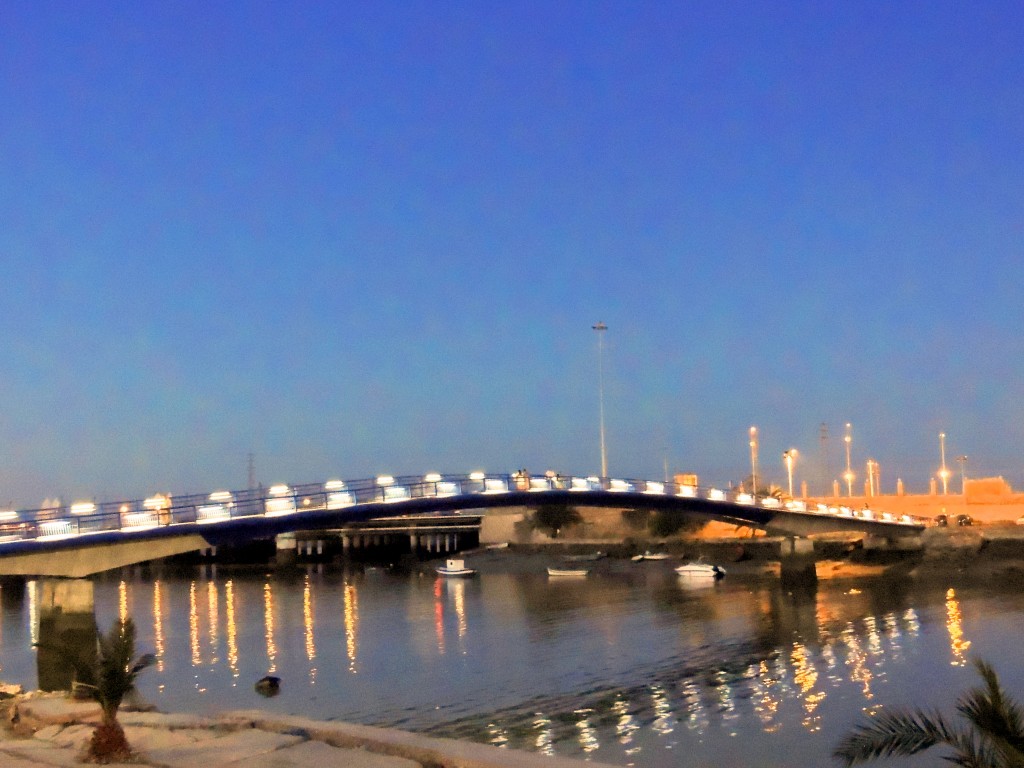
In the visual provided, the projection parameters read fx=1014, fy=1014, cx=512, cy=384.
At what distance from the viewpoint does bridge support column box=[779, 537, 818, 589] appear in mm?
70375

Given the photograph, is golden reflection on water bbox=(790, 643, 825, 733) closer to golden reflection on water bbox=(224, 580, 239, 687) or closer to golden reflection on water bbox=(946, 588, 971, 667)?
golden reflection on water bbox=(946, 588, 971, 667)

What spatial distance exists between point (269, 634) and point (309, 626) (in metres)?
4.31

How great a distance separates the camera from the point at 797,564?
7094 centimetres

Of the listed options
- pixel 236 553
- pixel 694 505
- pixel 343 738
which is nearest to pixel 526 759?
pixel 343 738

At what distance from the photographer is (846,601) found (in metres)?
63.3

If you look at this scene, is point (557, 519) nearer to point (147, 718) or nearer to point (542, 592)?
point (542, 592)

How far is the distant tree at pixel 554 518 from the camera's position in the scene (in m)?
134

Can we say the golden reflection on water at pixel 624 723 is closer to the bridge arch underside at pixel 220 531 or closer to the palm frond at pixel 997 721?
the palm frond at pixel 997 721

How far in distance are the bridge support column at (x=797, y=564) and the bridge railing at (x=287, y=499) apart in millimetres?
15284

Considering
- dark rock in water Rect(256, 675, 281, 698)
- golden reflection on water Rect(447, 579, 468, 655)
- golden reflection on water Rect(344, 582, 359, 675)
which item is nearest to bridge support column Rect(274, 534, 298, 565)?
golden reflection on water Rect(447, 579, 468, 655)

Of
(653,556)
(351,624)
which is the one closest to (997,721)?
(351,624)

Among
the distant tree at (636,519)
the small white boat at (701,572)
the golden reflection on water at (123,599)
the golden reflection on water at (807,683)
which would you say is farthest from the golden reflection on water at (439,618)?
the distant tree at (636,519)

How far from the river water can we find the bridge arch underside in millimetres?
5674

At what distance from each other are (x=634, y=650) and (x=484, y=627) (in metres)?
16.1
